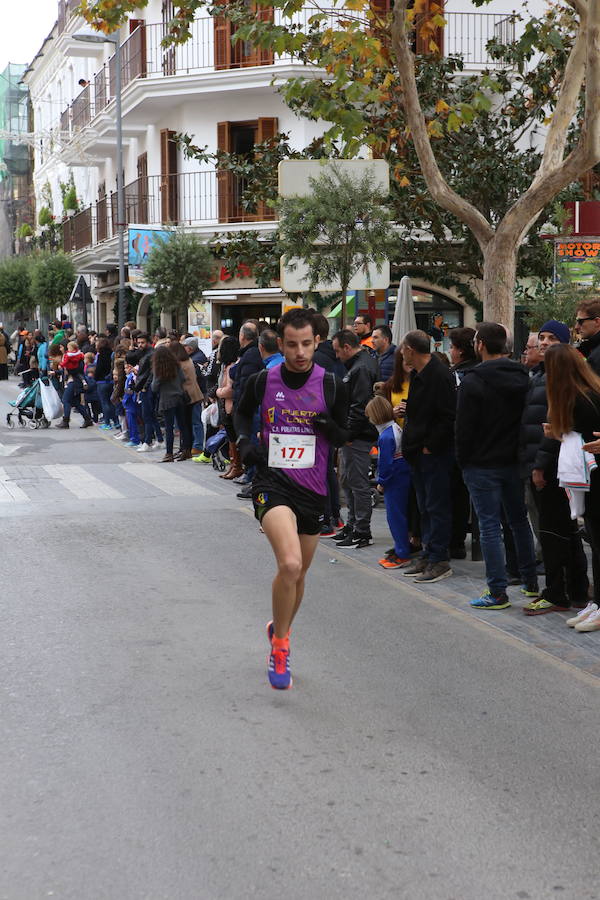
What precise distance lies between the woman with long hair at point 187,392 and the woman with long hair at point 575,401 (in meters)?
10.5

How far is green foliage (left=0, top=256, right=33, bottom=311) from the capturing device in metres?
51.1

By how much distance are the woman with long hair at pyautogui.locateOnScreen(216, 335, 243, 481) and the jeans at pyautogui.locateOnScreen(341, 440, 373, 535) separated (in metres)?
3.51

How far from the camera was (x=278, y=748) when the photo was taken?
202 inches

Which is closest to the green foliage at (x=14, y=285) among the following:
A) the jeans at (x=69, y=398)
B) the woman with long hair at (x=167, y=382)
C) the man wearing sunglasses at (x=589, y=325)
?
the jeans at (x=69, y=398)

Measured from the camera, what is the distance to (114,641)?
7.04 metres

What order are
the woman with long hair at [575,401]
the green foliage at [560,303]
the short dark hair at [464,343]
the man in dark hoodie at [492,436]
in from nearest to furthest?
the woman with long hair at [575,401] → the man in dark hoodie at [492,436] → the short dark hair at [464,343] → the green foliage at [560,303]

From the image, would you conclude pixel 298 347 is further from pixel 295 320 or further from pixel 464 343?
pixel 464 343

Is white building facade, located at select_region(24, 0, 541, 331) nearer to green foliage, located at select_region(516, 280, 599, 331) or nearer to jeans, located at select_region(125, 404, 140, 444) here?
green foliage, located at select_region(516, 280, 599, 331)

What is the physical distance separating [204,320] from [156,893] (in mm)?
26905

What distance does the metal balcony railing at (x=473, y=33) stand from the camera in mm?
27938

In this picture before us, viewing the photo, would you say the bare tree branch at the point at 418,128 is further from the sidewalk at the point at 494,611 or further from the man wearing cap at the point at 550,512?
the man wearing cap at the point at 550,512

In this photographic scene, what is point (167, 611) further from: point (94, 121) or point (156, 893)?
point (94, 121)

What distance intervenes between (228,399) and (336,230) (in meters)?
2.57

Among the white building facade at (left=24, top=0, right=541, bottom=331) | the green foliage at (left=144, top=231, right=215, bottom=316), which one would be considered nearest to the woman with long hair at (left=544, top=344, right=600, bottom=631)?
the white building facade at (left=24, top=0, right=541, bottom=331)
